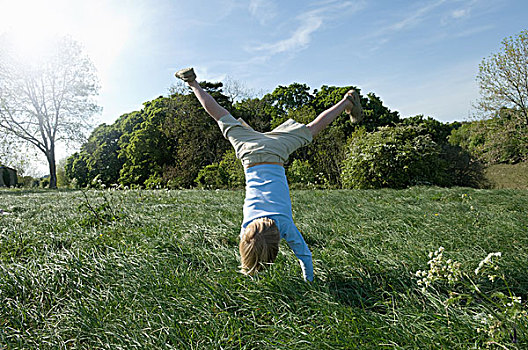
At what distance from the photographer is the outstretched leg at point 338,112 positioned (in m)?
2.57

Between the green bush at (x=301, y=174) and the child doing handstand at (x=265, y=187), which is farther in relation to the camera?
the green bush at (x=301, y=174)

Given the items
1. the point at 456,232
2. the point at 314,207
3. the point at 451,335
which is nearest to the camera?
the point at 451,335

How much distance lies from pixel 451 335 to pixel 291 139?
5.04 feet

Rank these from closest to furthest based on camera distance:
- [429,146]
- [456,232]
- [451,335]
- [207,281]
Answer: [451,335] → [207,281] → [456,232] → [429,146]

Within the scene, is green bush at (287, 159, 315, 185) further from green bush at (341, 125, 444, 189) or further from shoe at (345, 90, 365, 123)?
shoe at (345, 90, 365, 123)

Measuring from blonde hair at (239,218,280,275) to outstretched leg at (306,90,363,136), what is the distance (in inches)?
34.5

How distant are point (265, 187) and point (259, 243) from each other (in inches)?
16.2

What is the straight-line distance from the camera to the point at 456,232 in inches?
135

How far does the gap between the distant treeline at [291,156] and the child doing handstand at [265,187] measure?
971 cm

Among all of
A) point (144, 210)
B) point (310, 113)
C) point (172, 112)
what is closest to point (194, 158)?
point (172, 112)

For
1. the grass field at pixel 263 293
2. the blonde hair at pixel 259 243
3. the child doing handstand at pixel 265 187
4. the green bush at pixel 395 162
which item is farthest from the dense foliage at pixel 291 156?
the blonde hair at pixel 259 243

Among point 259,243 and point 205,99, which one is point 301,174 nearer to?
point 205,99

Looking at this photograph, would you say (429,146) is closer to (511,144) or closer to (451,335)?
(511,144)

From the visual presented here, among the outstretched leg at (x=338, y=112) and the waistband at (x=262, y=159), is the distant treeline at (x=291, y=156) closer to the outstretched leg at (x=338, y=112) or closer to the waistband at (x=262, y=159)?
the outstretched leg at (x=338, y=112)
